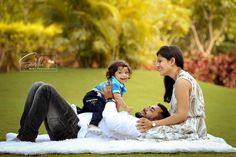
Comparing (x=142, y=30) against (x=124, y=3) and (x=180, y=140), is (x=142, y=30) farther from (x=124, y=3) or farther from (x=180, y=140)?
(x=180, y=140)

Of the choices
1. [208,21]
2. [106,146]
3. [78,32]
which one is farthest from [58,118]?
[208,21]

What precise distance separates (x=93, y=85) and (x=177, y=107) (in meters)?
5.90

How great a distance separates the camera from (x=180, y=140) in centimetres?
448

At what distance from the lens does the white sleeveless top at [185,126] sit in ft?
14.6

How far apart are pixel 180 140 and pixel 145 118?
34 centimetres

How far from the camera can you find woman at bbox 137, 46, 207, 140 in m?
4.38
